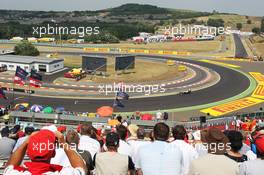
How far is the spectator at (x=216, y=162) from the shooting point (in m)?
5.23

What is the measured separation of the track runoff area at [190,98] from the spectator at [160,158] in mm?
31305

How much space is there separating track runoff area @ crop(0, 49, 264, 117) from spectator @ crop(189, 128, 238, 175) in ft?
104

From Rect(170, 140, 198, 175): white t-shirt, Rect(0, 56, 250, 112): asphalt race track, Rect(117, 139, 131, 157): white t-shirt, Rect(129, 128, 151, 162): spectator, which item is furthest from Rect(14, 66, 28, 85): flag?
Rect(170, 140, 198, 175): white t-shirt

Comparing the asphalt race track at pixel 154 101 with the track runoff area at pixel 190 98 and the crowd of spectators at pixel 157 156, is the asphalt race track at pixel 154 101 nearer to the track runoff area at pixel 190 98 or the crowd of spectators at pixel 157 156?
the track runoff area at pixel 190 98

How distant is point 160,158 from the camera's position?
19.0ft

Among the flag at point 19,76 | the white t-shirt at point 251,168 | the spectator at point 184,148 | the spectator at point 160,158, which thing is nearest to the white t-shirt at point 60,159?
the spectator at point 160,158

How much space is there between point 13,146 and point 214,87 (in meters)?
45.1

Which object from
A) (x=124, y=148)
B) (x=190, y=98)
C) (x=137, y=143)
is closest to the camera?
(x=124, y=148)

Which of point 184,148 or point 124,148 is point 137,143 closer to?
point 124,148

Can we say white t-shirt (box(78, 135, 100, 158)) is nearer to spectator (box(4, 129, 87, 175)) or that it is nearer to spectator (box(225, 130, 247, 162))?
spectator (box(225, 130, 247, 162))

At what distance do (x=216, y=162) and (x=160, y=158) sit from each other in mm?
899

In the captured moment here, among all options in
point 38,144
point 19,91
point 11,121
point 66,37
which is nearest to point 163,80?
point 19,91

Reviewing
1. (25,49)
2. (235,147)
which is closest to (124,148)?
(235,147)

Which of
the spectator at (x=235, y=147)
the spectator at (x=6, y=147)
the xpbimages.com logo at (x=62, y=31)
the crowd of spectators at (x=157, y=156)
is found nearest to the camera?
Result: the crowd of spectators at (x=157, y=156)
